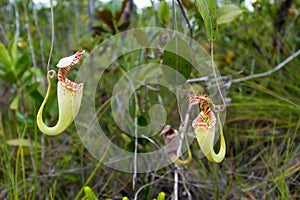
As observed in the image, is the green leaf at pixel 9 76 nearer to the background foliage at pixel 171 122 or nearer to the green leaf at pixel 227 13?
the background foliage at pixel 171 122

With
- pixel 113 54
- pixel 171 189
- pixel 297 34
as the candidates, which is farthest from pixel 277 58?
pixel 171 189

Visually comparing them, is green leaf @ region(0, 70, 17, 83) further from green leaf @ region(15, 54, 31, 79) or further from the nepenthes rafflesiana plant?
the nepenthes rafflesiana plant

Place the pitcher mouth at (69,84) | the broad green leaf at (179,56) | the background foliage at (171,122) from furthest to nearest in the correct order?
the background foliage at (171,122)
the broad green leaf at (179,56)
the pitcher mouth at (69,84)

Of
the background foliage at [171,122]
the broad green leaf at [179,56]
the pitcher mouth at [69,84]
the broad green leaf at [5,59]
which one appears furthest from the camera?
the broad green leaf at [5,59]

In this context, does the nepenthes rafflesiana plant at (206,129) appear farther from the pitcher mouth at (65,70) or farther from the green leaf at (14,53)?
the green leaf at (14,53)

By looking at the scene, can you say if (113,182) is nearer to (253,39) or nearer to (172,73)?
(172,73)

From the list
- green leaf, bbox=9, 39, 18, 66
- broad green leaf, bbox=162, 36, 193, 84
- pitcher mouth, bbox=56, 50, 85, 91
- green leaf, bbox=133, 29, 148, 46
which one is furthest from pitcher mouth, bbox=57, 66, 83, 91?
green leaf, bbox=9, 39, 18, 66

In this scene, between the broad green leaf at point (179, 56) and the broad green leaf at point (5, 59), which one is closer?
the broad green leaf at point (179, 56)

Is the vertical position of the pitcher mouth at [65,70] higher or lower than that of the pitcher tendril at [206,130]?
higher

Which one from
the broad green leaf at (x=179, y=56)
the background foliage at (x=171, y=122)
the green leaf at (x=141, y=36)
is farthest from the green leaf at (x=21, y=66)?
the broad green leaf at (x=179, y=56)
